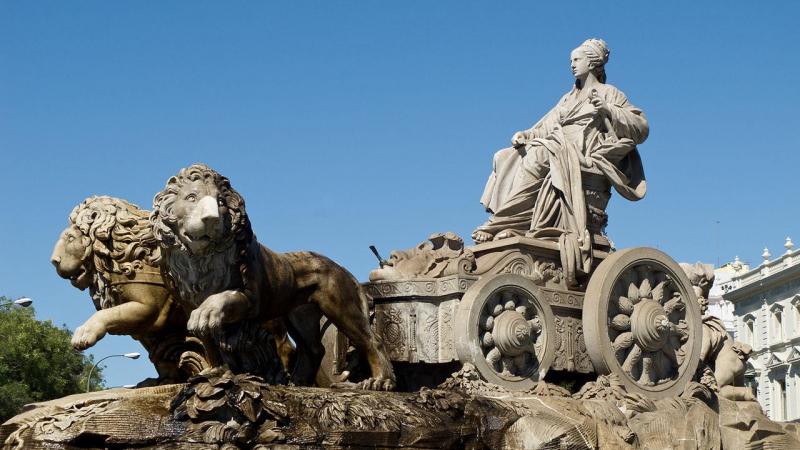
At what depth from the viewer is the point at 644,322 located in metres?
17.4

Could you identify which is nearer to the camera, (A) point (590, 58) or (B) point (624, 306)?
(B) point (624, 306)

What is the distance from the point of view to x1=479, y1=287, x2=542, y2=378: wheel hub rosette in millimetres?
16328

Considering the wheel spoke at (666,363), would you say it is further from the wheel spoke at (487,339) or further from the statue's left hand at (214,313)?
the statue's left hand at (214,313)

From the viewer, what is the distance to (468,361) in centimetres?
1608

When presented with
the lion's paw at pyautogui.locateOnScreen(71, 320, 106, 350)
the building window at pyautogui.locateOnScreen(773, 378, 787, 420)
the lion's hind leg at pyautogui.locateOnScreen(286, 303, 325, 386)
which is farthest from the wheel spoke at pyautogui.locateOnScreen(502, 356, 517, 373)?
the building window at pyautogui.locateOnScreen(773, 378, 787, 420)

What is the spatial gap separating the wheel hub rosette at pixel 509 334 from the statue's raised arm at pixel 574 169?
3.41 feet

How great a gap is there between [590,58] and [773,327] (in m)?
48.5

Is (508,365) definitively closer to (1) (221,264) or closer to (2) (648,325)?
(2) (648,325)

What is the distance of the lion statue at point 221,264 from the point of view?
1409 cm

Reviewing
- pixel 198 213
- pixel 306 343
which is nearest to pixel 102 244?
pixel 198 213

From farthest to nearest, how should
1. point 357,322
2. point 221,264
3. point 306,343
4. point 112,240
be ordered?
point 306,343, point 357,322, point 112,240, point 221,264

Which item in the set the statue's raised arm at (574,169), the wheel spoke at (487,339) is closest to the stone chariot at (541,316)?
the wheel spoke at (487,339)

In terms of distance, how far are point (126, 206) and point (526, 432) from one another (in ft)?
15.1

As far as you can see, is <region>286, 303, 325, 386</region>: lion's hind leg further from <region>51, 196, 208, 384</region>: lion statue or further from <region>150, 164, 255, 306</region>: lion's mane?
<region>150, 164, 255, 306</region>: lion's mane
